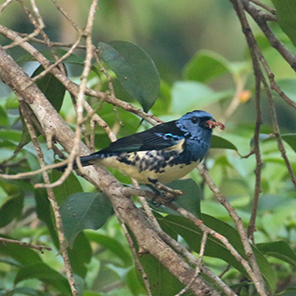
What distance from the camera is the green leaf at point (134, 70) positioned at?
6.38 feet

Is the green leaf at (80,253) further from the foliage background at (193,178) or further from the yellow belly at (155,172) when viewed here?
the yellow belly at (155,172)

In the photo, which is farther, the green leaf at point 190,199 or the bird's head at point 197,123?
the bird's head at point 197,123

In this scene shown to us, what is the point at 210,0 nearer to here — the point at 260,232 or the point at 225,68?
the point at 225,68

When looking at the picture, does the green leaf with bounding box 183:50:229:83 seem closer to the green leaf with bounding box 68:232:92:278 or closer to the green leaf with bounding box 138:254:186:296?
the green leaf with bounding box 68:232:92:278

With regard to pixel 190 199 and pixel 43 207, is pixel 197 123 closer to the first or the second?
pixel 190 199

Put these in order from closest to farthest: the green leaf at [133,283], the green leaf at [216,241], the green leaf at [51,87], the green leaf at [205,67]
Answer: the green leaf at [216,241] < the green leaf at [51,87] < the green leaf at [133,283] < the green leaf at [205,67]

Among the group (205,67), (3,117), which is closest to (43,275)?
(3,117)

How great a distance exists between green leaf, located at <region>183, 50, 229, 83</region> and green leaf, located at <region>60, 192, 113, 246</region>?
2.06 metres

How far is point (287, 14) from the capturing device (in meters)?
1.95

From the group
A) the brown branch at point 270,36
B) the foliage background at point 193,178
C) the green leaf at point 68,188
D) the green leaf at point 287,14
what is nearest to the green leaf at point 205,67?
the foliage background at point 193,178

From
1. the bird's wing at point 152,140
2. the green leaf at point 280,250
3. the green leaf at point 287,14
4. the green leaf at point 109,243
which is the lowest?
the green leaf at point 280,250

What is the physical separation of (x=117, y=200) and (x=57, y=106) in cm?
80

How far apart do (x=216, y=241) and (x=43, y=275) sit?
33.8 inches

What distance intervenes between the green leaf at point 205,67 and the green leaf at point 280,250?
1891 mm
